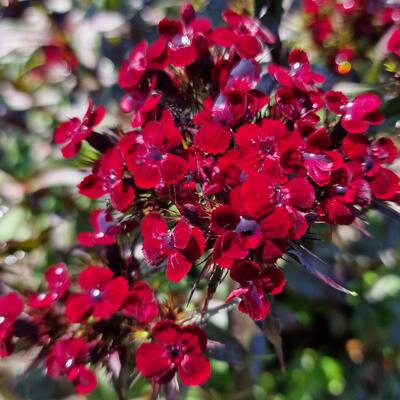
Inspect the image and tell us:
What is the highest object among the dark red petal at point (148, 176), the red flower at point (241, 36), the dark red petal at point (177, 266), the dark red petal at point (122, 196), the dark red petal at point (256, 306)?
the red flower at point (241, 36)

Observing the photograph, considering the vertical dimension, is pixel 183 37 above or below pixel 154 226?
above

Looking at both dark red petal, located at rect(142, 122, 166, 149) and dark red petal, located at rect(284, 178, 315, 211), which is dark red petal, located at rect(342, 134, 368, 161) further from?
dark red petal, located at rect(142, 122, 166, 149)

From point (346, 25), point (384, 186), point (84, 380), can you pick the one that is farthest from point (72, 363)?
point (346, 25)

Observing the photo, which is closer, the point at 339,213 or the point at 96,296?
the point at 339,213

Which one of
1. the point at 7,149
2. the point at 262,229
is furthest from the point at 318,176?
the point at 7,149

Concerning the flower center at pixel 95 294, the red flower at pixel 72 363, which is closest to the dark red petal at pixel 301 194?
the flower center at pixel 95 294

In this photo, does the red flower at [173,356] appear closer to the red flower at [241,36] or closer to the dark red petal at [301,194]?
the dark red petal at [301,194]

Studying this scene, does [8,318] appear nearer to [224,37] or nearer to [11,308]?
[11,308]
